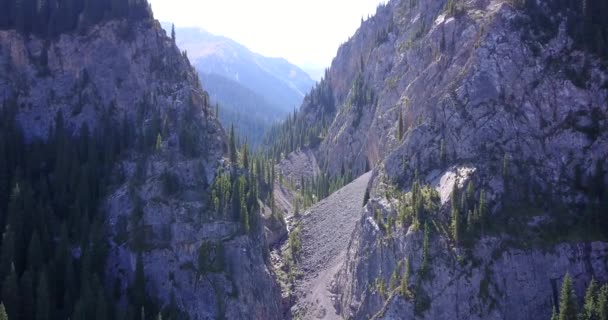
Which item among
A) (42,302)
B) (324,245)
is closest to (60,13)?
(42,302)

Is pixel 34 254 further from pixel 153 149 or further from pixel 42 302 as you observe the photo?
pixel 153 149

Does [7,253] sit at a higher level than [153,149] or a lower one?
lower

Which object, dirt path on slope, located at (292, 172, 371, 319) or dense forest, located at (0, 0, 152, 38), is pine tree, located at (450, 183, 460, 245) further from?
dense forest, located at (0, 0, 152, 38)

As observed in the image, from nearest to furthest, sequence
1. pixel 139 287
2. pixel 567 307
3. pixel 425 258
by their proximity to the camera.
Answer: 1. pixel 567 307
2. pixel 425 258
3. pixel 139 287

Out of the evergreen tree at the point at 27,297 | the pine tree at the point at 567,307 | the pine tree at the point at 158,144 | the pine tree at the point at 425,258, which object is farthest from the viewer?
the pine tree at the point at 158,144

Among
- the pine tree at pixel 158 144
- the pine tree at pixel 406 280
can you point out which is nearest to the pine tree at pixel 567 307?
the pine tree at pixel 406 280

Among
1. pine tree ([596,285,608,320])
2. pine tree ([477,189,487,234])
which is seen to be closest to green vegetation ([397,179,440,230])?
pine tree ([477,189,487,234])

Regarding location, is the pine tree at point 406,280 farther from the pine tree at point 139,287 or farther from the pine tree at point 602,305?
the pine tree at point 139,287

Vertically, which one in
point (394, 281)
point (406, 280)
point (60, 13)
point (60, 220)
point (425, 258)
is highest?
point (60, 13)
